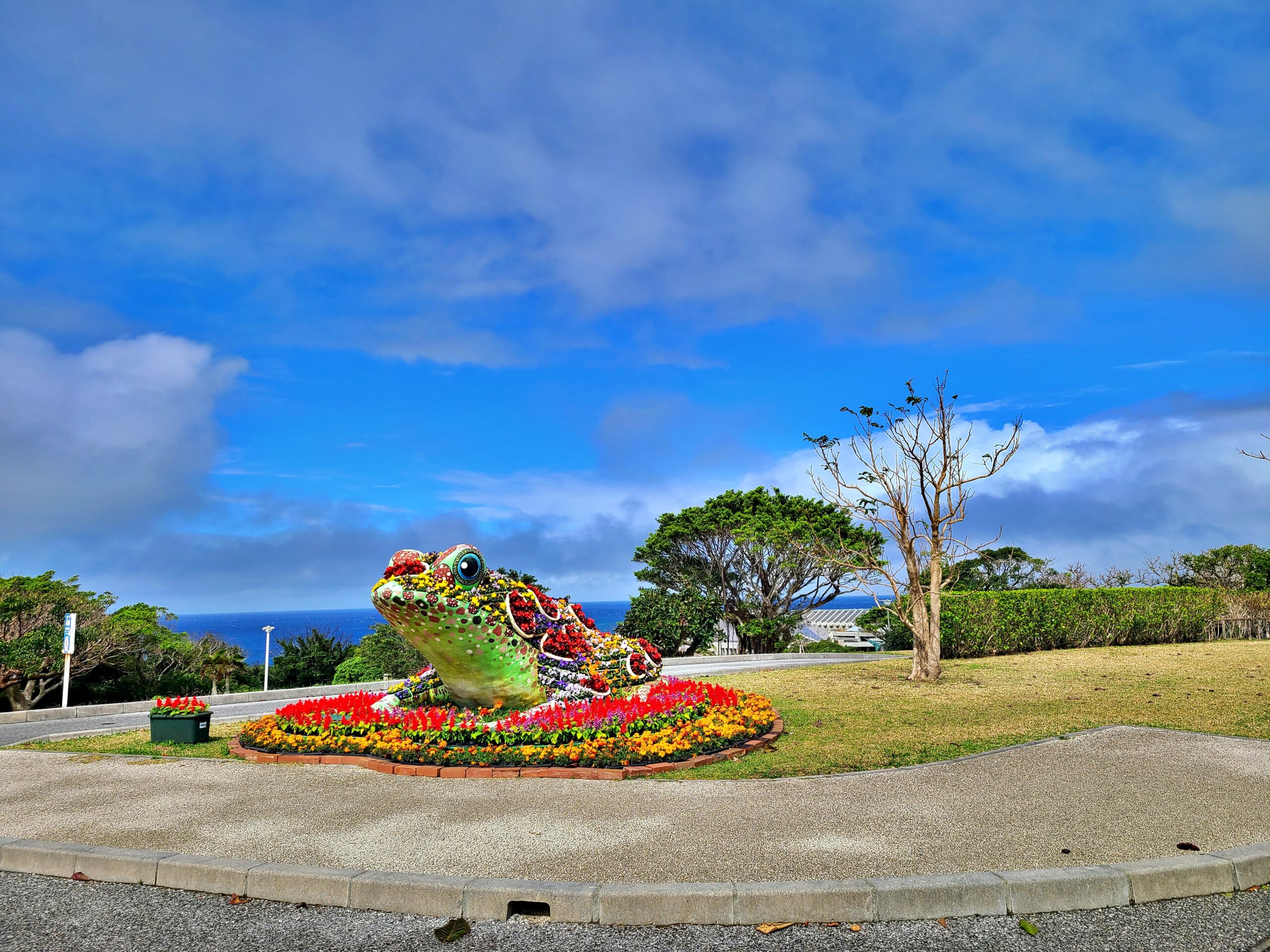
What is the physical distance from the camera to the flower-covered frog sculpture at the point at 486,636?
911 cm

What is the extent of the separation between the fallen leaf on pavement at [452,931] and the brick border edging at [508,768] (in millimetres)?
3113

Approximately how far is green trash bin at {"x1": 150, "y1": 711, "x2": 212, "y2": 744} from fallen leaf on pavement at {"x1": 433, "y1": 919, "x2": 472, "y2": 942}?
770 cm

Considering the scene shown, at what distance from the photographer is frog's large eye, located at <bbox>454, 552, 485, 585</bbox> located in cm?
939

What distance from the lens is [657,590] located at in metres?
31.9

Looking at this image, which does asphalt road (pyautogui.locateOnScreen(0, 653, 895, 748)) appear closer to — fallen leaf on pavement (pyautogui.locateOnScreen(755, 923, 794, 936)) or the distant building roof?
fallen leaf on pavement (pyautogui.locateOnScreen(755, 923, 794, 936))

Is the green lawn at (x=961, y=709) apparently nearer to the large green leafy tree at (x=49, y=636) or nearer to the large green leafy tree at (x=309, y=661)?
the large green leafy tree at (x=49, y=636)

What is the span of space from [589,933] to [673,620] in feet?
82.5

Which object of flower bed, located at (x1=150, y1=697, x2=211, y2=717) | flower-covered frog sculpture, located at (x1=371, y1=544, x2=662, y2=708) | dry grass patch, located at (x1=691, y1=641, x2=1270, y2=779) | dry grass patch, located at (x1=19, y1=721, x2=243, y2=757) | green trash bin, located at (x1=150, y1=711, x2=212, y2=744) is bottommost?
dry grass patch, located at (x1=691, y1=641, x2=1270, y2=779)

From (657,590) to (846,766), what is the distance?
23.7m

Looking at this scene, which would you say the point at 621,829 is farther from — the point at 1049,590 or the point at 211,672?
the point at 1049,590

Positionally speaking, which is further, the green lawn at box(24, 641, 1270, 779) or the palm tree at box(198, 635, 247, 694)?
the palm tree at box(198, 635, 247, 694)

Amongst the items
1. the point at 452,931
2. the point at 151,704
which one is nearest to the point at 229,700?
the point at 151,704

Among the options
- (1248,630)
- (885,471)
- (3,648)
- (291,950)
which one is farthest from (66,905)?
(1248,630)

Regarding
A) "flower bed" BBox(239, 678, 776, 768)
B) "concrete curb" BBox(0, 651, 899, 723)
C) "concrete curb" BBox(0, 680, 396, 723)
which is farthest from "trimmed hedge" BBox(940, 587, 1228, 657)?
"concrete curb" BBox(0, 680, 396, 723)
